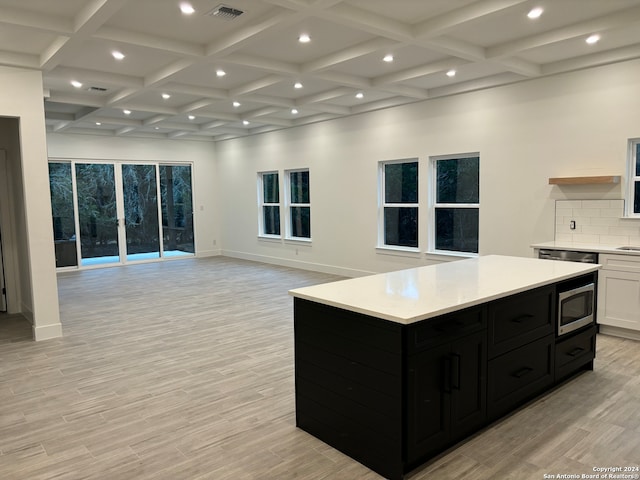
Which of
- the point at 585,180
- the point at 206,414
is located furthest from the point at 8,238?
the point at 585,180

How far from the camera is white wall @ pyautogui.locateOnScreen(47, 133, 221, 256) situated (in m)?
9.77

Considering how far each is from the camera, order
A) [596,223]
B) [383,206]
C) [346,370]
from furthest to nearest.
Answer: [383,206] → [596,223] → [346,370]

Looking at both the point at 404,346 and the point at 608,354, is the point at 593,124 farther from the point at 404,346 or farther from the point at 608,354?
the point at 404,346

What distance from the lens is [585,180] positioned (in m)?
5.14

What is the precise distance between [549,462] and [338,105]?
6293 millimetres

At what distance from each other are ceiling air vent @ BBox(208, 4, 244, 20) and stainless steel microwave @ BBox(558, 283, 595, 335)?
3254mm

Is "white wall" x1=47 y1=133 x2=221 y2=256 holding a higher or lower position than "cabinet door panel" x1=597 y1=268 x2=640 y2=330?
higher

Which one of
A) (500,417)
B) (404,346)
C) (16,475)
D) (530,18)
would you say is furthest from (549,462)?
(530,18)

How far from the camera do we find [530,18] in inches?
162

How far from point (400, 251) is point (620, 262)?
11.0 ft

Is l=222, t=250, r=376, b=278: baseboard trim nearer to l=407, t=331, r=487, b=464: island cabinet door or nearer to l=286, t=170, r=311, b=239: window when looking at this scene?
l=286, t=170, r=311, b=239: window

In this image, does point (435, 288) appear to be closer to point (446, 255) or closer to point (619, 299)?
point (619, 299)

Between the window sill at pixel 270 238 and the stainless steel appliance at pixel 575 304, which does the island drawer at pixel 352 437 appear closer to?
the stainless steel appliance at pixel 575 304

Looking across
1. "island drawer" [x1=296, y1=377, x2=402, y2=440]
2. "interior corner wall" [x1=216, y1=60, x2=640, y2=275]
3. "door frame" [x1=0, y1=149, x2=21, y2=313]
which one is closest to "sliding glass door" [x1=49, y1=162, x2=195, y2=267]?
"interior corner wall" [x1=216, y1=60, x2=640, y2=275]
